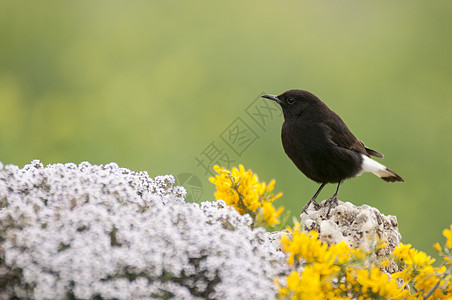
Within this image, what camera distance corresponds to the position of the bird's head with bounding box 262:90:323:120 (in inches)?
128

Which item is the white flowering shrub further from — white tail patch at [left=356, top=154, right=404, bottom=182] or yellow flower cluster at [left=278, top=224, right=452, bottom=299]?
white tail patch at [left=356, top=154, right=404, bottom=182]

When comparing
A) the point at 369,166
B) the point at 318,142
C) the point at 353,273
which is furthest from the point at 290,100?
the point at 353,273

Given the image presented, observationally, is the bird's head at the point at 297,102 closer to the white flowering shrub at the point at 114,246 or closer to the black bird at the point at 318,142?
the black bird at the point at 318,142

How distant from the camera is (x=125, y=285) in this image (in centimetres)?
162

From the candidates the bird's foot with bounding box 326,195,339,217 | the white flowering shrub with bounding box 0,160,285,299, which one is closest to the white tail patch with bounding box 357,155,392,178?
the bird's foot with bounding box 326,195,339,217

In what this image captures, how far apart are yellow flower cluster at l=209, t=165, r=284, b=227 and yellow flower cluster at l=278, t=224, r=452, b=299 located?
15.7 inches

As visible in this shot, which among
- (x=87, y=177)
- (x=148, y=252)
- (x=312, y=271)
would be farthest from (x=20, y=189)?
(x=312, y=271)

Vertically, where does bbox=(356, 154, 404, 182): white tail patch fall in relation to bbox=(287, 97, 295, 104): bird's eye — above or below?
below

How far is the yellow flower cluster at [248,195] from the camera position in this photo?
2.54 m

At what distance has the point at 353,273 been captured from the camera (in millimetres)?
2053

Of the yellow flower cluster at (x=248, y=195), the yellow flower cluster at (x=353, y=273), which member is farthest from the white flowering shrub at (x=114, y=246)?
the yellow flower cluster at (x=248, y=195)

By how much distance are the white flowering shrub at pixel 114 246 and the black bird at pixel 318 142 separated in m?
1.11

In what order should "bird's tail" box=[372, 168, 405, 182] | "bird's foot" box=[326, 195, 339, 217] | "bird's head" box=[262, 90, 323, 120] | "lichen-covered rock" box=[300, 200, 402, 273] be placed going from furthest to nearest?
"bird's tail" box=[372, 168, 405, 182] < "bird's head" box=[262, 90, 323, 120] < "bird's foot" box=[326, 195, 339, 217] < "lichen-covered rock" box=[300, 200, 402, 273]

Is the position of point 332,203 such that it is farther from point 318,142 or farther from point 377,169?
point 377,169
